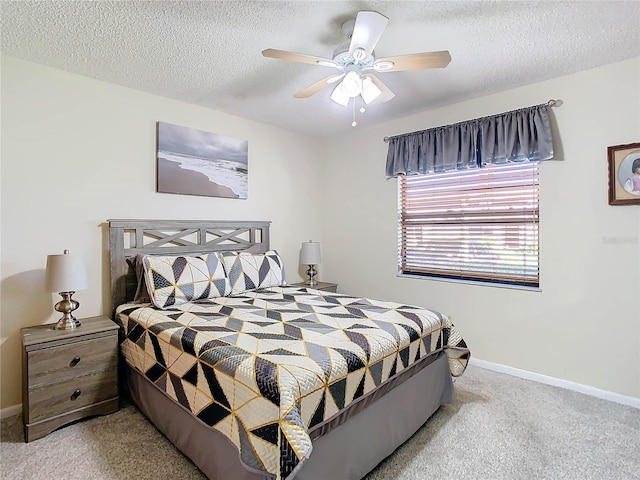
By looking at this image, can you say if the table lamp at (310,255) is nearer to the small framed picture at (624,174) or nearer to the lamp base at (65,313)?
the lamp base at (65,313)

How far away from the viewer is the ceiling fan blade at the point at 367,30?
167cm

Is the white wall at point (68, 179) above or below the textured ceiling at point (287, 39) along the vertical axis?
below

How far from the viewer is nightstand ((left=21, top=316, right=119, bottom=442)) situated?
2074 millimetres

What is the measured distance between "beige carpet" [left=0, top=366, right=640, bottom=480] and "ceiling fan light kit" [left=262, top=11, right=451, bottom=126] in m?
2.15

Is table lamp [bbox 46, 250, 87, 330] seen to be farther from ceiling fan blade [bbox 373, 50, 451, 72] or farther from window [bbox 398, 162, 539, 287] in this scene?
window [bbox 398, 162, 539, 287]

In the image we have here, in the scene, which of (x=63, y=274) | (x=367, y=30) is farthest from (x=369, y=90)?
(x=63, y=274)

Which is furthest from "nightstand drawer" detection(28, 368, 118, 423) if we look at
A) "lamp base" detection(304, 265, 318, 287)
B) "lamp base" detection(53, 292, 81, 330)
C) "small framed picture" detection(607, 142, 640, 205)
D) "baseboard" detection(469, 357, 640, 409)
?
"small framed picture" detection(607, 142, 640, 205)

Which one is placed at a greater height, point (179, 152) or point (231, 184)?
point (179, 152)

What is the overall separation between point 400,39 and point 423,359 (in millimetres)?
1977

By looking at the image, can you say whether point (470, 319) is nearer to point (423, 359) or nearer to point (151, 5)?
point (423, 359)

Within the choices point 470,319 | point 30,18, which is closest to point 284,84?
point 30,18

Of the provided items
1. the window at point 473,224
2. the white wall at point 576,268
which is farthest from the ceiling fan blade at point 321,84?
the window at point 473,224

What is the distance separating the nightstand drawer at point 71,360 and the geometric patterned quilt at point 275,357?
0.11m

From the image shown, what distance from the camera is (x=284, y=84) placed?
2816 millimetres
